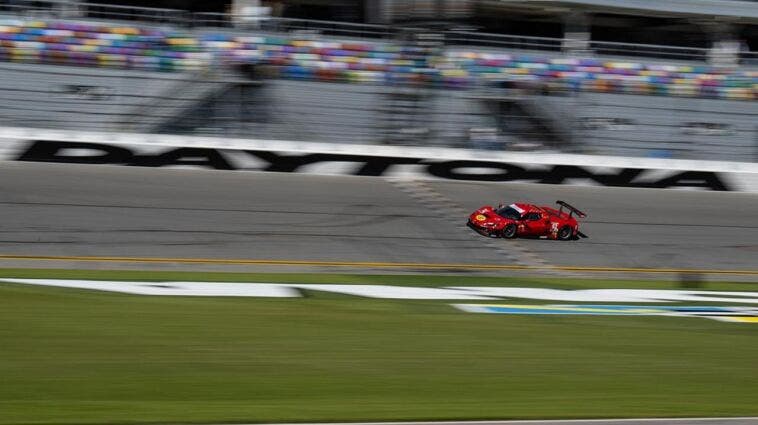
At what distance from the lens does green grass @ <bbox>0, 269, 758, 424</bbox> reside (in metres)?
5.50

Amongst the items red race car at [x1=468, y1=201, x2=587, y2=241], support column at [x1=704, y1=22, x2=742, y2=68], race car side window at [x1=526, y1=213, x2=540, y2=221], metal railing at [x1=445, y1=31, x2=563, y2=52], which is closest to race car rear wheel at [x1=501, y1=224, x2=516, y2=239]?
red race car at [x1=468, y1=201, x2=587, y2=241]

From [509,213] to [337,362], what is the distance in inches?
357

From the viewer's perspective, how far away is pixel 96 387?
5.61 meters

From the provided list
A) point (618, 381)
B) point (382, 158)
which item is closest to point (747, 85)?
point (382, 158)

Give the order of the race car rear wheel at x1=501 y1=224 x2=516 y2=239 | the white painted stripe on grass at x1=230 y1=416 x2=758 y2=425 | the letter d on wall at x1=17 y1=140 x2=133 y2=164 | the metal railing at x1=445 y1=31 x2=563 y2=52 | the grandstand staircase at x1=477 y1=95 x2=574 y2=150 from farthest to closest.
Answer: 1. the metal railing at x1=445 y1=31 x2=563 y2=52
2. the grandstand staircase at x1=477 y1=95 x2=574 y2=150
3. the letter d on wall at x1=17 y1=140 x2=133 y2=164
4. the race car rear wheel at x1=501 y1=224 x2=516 y2=239
5. the white painted stripe on grass at x1=230 y1=416 x2=758 y2=425

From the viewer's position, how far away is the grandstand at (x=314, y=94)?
18141 mm

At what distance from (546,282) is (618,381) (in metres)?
6.36

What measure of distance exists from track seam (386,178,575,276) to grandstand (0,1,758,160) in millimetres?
1216

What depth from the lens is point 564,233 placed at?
1560cm

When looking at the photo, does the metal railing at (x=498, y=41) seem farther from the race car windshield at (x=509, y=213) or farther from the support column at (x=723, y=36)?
the race car windshield at (x=509, y=213)

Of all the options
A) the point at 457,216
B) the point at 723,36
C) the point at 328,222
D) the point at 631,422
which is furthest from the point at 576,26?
the point at 631,422

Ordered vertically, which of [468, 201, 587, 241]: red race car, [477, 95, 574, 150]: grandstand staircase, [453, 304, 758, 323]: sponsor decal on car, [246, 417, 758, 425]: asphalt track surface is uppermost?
[246, 417, 758, 425]: asphalt track surface

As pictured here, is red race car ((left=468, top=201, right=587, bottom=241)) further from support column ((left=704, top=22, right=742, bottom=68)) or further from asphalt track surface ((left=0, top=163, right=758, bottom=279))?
support column ((left=704, top=22, right=742, bottom=68))

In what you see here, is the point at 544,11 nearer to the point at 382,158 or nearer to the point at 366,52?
the point at 366,52
